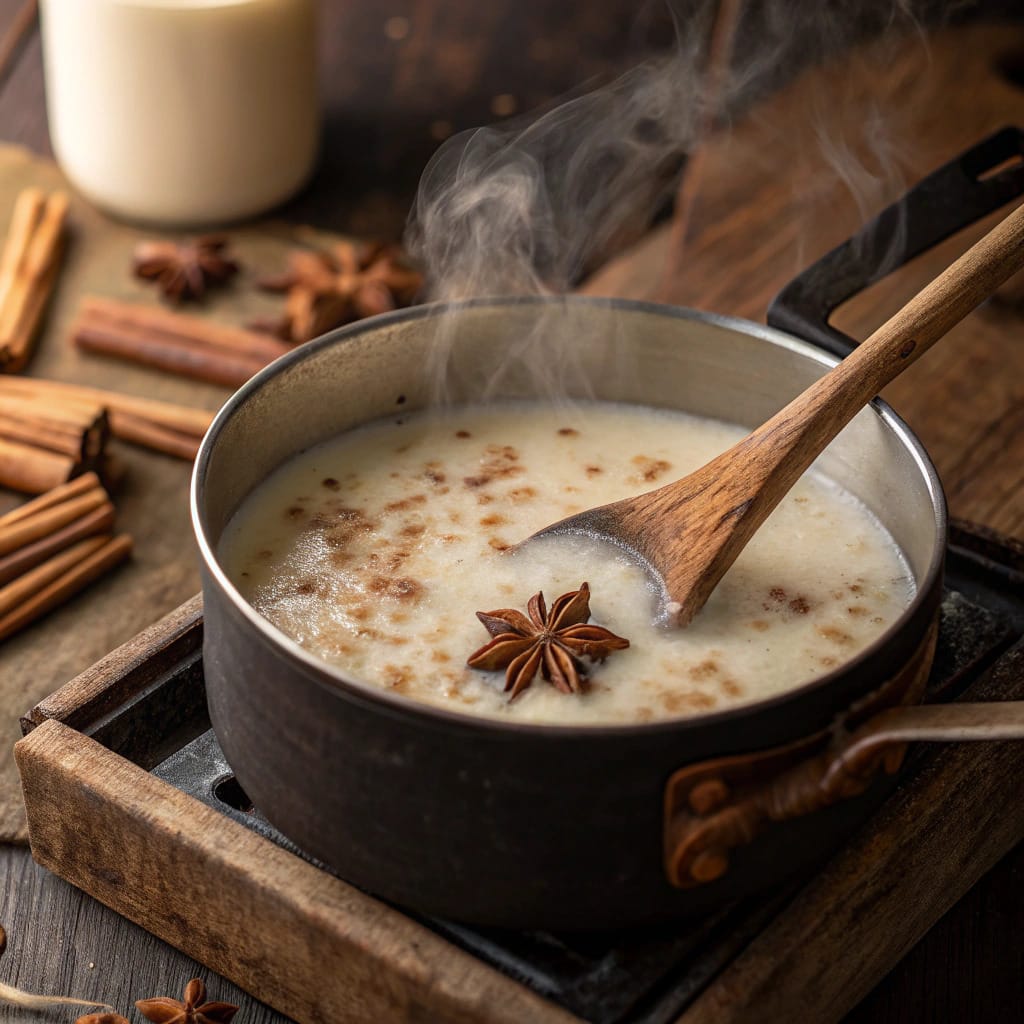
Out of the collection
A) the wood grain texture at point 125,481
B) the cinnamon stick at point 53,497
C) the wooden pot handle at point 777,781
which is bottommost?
the wood grain texture at point 125,481

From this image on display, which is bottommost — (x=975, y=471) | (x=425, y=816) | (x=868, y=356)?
(x=975, y=471)

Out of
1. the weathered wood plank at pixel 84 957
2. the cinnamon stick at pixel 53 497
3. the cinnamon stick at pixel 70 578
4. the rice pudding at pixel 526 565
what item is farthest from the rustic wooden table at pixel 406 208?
the rice pudding at pixel 526 565

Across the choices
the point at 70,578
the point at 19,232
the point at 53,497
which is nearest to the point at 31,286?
the point at 19,232

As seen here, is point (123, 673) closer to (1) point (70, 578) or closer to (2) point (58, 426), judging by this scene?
(1) point (70, 578)

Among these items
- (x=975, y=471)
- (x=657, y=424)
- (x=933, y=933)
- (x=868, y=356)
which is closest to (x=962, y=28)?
(x=975, y=471)

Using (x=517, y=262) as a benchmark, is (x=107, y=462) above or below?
below

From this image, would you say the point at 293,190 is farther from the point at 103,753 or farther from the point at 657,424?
the point at 103,753

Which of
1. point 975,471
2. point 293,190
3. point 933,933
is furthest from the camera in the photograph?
point 293,190

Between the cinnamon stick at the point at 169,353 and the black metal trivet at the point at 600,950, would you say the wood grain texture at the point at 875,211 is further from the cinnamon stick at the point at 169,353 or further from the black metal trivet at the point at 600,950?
the black metal trivet at the point at 600,950
